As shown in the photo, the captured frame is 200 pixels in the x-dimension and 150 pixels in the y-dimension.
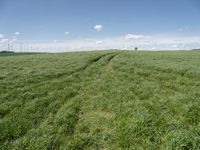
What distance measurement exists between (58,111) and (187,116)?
19.4 feet

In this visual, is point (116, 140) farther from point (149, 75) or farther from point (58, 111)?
point (149, 75)

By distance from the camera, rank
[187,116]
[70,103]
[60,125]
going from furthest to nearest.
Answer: [70,103], [187,116], [60,125]

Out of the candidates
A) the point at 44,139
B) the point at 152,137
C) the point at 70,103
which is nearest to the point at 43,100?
the point at 70,103

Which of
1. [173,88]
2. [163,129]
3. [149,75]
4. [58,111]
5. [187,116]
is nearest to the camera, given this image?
[163,129]

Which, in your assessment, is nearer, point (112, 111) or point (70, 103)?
point (112, 111)

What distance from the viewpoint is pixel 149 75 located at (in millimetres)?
19703

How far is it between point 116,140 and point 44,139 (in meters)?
2.54

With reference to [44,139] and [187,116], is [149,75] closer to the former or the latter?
[187,116]

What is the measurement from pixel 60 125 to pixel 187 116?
546 centimetres

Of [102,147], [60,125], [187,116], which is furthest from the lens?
[187,116]

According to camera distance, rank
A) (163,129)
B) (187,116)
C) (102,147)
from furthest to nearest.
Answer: (187,116) → (163,129) → (102,147)

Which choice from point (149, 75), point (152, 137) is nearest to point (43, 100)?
point (152, 137)

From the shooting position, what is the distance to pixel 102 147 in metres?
7.05

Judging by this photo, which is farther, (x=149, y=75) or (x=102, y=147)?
(x=149, y=75)
